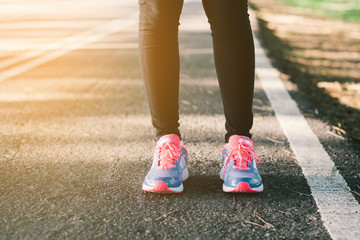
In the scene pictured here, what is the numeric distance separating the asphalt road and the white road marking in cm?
4

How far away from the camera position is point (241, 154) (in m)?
2.06

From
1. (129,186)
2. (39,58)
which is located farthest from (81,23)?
(129,186)

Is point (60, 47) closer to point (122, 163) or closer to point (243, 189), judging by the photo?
point (122, 163)

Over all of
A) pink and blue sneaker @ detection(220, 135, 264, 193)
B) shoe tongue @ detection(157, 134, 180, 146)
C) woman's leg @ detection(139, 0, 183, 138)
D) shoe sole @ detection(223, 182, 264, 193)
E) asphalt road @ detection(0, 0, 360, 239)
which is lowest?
asphalt road @ detection(0, 0, 360, 239)

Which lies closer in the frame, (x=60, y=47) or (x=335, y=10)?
(x=60, y=47)

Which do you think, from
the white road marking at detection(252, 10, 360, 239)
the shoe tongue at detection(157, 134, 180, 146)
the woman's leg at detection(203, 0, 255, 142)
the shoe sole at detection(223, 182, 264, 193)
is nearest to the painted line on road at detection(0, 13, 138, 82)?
the white road marking at detection(252, 10, 360, 239)

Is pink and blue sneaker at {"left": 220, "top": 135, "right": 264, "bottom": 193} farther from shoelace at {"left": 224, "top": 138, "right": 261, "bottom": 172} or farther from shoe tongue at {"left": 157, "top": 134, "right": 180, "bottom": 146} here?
shoe tongue at {"left": 157, "top": 134, "right": 180, "bottom": 146}

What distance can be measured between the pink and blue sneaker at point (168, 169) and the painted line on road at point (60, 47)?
279 centimetres

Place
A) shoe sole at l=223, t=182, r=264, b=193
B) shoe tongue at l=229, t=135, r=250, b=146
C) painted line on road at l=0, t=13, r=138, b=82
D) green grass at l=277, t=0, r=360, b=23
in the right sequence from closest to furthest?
shoe sole at l=223, t=182, r=264, b=193, shoe tongue at l=229, t=135, r=250, b=146, painted line on road at l=0, t=13, r=138, b=82, green grass at l=277, t=0, r=360, b=23

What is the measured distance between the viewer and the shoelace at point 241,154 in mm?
2051

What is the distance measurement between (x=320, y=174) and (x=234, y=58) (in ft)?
2.31

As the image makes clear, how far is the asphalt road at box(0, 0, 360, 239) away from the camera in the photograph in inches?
67.8

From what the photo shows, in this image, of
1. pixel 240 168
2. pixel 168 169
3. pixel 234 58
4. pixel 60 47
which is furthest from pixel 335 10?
pixel 168 169

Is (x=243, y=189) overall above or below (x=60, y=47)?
above
